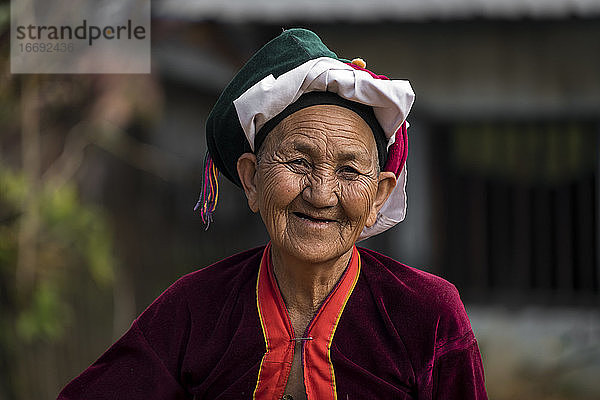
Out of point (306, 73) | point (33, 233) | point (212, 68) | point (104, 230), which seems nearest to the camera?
point (306, 73)

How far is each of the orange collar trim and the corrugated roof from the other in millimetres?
3299

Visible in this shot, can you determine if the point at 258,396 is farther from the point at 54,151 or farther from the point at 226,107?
the point at 54,151

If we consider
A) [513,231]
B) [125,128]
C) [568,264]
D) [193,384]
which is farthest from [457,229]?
[193,384]

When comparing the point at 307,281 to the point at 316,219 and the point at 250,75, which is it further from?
the point at 250,75

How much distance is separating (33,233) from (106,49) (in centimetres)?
128

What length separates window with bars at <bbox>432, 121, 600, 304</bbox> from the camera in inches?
→ 236

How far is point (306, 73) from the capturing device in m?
2.17

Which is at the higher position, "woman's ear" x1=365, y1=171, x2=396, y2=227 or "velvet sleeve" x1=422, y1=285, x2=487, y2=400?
"woman's ear" x1=365, y1=171, x2=396, y2=227

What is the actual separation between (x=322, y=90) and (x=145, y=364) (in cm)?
96

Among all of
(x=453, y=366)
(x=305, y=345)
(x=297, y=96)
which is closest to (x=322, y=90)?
(x=297, y=96)
